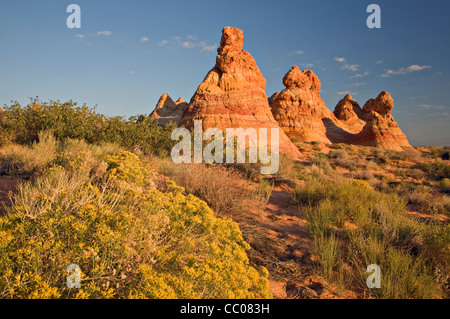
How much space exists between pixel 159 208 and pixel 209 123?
1761 cm

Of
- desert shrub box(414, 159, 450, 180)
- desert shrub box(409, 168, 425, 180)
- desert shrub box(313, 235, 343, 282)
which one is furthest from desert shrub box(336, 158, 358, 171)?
desert shrub box(313, 235, 343, 282)

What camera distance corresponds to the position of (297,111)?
1278 inches

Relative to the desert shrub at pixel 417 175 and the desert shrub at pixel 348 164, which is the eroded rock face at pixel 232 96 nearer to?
the desert shrub at pixel 348 164

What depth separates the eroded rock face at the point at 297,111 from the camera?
32.0m

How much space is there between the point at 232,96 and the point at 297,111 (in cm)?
1424

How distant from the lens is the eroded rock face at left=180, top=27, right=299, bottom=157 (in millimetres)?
20469

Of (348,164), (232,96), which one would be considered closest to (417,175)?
(348,164)

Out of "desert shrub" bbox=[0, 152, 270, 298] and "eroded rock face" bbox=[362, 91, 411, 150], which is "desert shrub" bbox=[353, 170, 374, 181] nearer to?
"desert shrub" bbox=[0, 152, 270, 298]

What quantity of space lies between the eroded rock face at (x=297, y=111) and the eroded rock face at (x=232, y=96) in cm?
891

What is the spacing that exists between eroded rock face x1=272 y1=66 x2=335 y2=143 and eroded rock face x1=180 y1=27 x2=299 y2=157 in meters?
8.91
